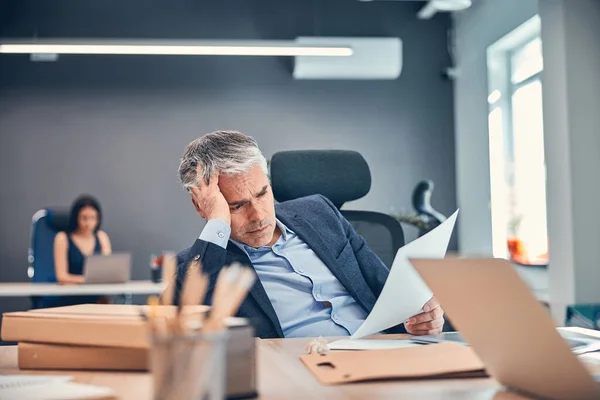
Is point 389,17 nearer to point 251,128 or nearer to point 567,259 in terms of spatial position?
point 251,128

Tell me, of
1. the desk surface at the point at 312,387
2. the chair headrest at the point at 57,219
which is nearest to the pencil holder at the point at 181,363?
the desk surface at the point at 312,387

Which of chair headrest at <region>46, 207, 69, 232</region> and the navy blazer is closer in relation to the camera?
the navy blazer

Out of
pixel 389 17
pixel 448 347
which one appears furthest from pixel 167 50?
pixel 448 347

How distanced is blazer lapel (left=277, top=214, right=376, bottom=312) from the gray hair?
0.66ft

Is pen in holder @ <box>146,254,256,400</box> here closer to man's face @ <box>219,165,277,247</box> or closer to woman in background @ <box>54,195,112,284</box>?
man's face @ <box>219,165,277,247</box>

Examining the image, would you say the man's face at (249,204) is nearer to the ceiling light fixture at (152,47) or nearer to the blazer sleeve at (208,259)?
the blazer sleeve at (208,259)

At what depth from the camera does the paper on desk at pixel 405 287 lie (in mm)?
1143

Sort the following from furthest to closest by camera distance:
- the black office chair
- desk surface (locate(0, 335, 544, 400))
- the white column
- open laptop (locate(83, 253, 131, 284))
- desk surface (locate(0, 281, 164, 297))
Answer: open laptop (locate(83, 253, 131, 284)) → desk surface (locate(0, 281, 164, 297)) → the white column → the black office chair → desk surface (locate(0, 335, 544, 400))

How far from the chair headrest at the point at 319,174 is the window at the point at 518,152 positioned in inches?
120

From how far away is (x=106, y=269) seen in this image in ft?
15.0

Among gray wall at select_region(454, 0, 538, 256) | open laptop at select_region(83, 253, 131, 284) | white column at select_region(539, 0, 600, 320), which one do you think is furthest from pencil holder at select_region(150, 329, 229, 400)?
gray wall at select_region(454, 0, 538, 256)

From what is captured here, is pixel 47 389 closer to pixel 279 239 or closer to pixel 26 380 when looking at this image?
pixel 26 380

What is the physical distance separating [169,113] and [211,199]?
14.9 ft

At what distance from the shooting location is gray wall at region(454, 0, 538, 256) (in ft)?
18.9
